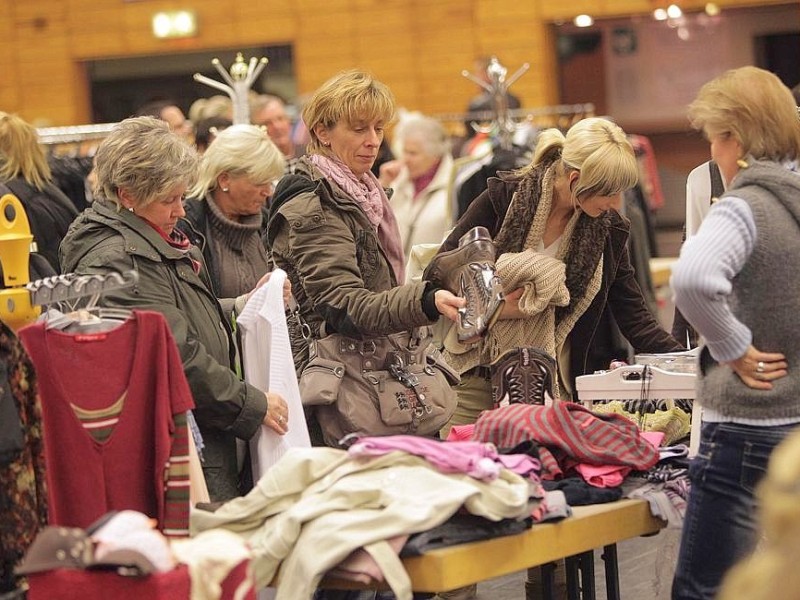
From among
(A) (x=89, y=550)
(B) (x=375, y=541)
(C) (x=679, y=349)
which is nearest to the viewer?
(A) (x=89, y=550)

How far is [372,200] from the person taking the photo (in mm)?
3824

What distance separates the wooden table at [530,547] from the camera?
296cm

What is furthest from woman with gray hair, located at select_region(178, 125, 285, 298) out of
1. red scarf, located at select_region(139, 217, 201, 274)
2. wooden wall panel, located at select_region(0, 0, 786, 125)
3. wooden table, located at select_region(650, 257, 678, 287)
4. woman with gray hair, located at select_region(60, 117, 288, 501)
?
wooden wall panel, located at select_region(0, 0, 786, 125)

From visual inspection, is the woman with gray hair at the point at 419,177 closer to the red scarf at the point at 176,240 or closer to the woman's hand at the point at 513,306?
the woman's hand at the point at 513,306

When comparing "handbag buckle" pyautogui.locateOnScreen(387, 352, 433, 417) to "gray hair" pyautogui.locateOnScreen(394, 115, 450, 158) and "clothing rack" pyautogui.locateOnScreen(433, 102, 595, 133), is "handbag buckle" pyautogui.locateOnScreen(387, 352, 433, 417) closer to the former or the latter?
"gray hair" pyautogui.locateOnScreen(394, 115, 450, 158)

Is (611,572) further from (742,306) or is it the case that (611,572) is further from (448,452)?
(742,306)

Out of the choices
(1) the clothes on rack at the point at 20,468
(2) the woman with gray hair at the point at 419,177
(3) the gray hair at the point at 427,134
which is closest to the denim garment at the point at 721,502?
(1) the clothes on rack at the point at 20,468

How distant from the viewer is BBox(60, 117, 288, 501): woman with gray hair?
139 inches

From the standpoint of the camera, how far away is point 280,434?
3.70m

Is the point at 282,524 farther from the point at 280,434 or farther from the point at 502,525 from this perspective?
the point at 280,434

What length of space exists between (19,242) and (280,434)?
0.80 meters

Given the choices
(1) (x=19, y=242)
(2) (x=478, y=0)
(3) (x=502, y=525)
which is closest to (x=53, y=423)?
(1) (x=19, y=242)

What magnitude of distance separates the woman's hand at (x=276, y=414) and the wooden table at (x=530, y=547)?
709 millimetres

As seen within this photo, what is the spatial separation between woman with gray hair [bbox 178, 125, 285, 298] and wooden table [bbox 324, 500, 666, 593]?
1777 millimetres
